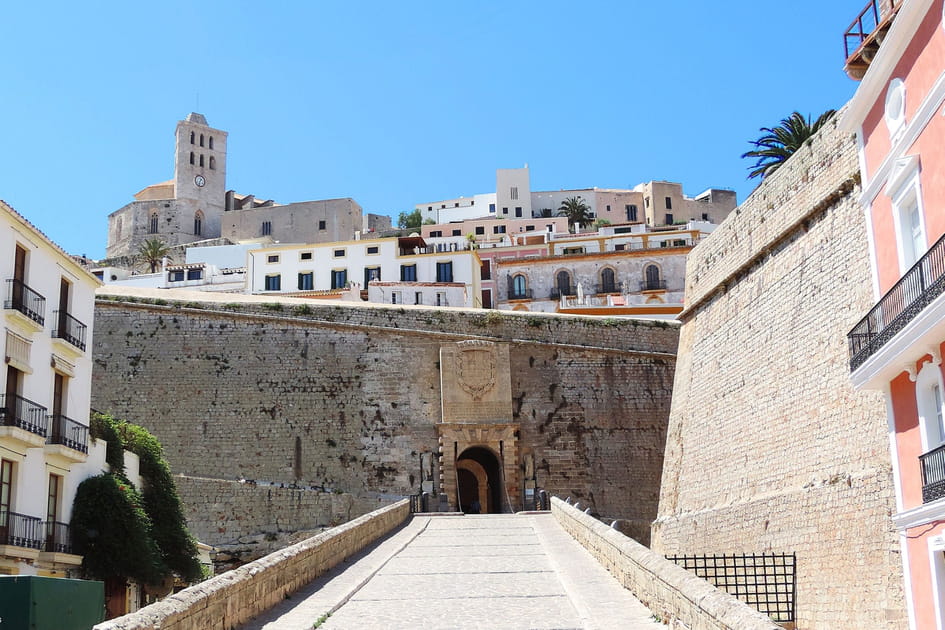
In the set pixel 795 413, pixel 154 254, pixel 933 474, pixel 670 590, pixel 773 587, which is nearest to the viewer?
pixel 670 590

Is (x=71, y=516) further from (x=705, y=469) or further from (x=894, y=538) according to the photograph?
(x=894, y=538)

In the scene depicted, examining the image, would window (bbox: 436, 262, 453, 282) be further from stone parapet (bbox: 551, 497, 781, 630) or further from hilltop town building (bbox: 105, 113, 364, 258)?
stone parapet (bbox: 551, 497, 781, 630)

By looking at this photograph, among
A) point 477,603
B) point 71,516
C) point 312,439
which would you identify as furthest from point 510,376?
point 477,603

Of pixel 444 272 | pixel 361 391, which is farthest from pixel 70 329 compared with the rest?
pixel 444 272

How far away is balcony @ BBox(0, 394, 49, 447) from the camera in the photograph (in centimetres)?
1760

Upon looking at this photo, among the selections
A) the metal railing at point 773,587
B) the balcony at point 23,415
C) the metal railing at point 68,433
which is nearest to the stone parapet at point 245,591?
the metal railing at point 773,587

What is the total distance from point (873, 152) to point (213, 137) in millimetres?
79002

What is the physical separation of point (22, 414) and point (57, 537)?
2.45 meters

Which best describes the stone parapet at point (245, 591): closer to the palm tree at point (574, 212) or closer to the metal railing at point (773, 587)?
the metal railing at point (773, 587)

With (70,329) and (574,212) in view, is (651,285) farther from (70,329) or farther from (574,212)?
(574,212)

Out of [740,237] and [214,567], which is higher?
[740,237]

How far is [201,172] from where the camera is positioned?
279 ft

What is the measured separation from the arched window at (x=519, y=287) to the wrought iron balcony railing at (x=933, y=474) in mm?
31923

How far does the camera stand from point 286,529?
26156 millimetres
